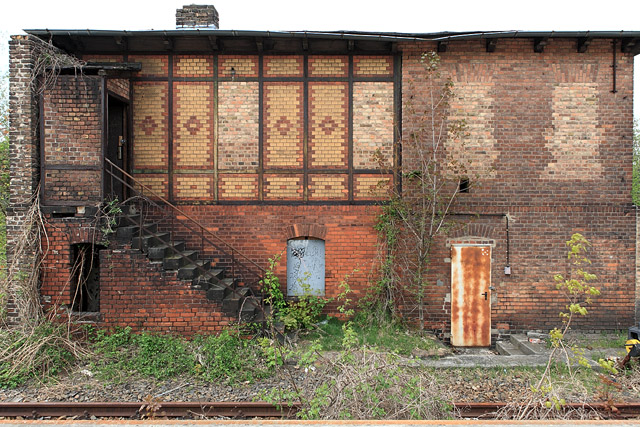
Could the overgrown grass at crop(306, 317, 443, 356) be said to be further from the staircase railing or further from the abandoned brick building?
the staircase railing

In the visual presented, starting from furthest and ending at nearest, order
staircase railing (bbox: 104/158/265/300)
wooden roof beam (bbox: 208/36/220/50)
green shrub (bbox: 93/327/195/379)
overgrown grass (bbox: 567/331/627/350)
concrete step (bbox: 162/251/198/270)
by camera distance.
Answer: staircase railing (bbox: 104/158/265/300), wooden roof beam (bbox: 208/36/220/50), overgrown grass (bbox: 567/331/627/350), concrete step (bbox: 162/251/198/270), green shrub (bbox: 93/327/195/379)

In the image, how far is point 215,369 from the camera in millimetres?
6508

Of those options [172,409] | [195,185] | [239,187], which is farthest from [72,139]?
[172,409]

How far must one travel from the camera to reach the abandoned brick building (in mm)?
8719

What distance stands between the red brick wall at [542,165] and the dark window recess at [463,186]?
143 mm

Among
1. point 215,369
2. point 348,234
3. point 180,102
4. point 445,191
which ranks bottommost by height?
point 215,369

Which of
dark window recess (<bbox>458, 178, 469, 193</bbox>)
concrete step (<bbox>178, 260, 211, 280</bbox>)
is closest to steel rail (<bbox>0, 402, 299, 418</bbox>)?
concrete step (<bbox>178, 260, 211, 280</bbox>)

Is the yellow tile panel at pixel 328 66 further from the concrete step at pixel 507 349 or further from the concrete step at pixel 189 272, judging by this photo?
the concrete step at pixel 507 349

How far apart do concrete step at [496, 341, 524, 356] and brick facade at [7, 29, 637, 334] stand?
52cm

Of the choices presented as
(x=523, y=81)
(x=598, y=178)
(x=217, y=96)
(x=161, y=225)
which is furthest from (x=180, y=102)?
(x=598, y=178)

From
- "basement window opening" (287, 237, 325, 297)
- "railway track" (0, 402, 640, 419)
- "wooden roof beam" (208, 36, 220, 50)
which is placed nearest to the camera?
"railway track" (0, 402, 640, 419)

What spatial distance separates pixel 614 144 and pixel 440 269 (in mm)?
4796

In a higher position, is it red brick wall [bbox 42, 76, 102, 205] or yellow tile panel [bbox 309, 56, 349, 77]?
yellow tile panel [bbox 309, 56, 349, 77]

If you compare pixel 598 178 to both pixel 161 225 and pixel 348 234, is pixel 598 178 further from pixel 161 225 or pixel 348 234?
pixel 161 225
